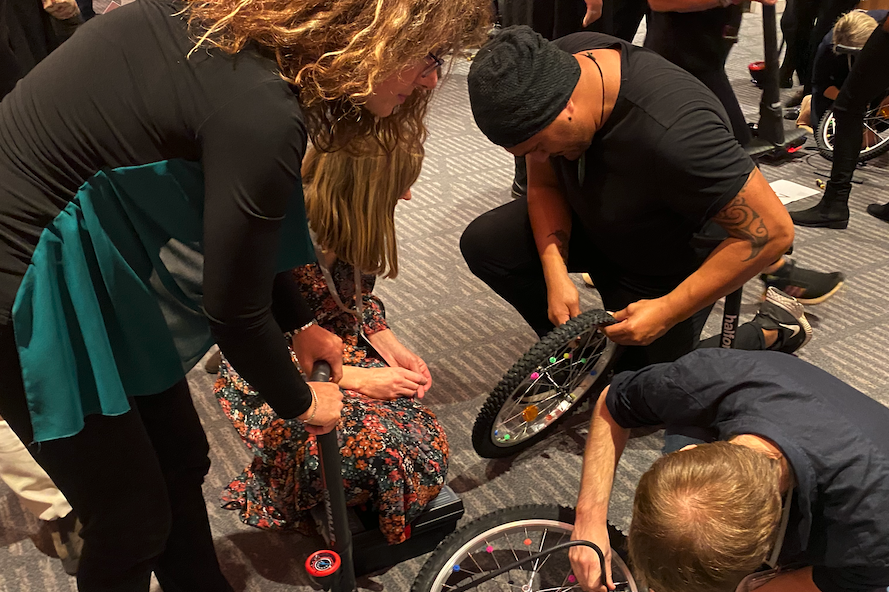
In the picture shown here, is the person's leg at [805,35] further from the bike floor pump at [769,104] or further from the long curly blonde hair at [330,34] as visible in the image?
the long curly blonde hair at [330,34]

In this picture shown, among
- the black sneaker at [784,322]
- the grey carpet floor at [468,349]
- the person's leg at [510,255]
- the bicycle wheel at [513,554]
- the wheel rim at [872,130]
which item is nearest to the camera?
the bicycle wheel at [513,554]

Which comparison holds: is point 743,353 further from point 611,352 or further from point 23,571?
point 23,571

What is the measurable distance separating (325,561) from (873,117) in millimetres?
3221

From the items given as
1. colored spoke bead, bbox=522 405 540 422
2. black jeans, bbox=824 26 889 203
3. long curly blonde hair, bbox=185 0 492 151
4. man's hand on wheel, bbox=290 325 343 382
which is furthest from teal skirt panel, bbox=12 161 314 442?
black jeans, bbox=824 26 889 203

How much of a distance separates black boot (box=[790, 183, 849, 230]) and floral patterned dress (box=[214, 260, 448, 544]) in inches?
79.6

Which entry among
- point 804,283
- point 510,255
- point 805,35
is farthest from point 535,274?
point 805,35

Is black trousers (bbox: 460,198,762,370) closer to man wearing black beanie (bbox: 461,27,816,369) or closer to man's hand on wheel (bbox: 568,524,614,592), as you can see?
man wearing black beanie (bbox: 461,27,816,369)

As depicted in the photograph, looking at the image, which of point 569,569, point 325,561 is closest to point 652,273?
point 569,569

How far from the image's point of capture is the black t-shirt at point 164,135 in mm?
744

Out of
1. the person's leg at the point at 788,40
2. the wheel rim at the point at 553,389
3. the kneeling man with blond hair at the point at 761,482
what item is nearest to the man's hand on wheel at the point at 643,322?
the wheel rim at the point at 553,389

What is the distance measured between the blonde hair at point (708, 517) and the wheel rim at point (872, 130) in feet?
9.20

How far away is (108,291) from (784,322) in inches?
70.8

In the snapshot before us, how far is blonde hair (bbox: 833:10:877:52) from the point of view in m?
2.80

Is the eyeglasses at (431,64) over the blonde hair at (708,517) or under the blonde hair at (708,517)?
over
